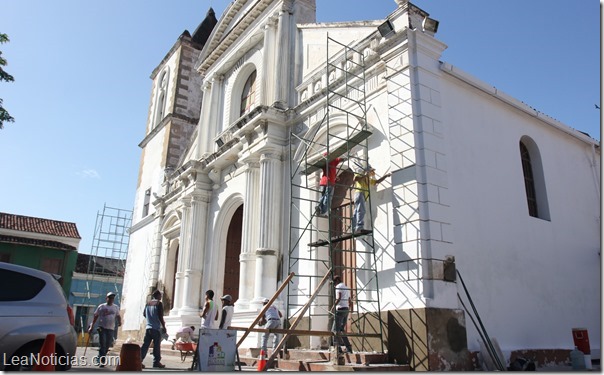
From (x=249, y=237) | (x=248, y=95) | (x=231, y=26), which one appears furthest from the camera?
(x=231, y=26)

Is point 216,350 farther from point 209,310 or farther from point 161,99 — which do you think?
point 161,99

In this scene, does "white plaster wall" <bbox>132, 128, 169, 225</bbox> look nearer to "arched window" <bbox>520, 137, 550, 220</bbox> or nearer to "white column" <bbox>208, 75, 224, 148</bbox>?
"white column" <bbox>208, 75, 224, 148</bbox>

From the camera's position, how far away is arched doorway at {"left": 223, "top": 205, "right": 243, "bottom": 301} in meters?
14.9

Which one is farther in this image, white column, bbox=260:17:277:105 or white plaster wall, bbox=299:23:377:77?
white column, bbox=260:17:277:105

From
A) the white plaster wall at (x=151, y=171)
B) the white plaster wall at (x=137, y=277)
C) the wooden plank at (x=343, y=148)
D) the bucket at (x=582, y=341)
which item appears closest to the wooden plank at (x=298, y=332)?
the wooden plank at (x=343, y=148)

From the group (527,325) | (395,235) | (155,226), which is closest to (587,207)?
(527,325)

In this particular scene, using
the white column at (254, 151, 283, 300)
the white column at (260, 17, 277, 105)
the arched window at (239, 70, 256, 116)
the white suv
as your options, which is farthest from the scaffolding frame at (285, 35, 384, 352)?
the white suv

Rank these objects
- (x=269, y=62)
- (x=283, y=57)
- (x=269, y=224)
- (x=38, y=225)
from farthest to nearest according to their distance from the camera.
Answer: (x=38, y=225) → (x=269, y=62) → (x=283, y=57) → (x=269, y=224)

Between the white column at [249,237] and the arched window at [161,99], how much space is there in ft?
38.7

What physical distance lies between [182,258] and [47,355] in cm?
1040

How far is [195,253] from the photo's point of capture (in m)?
15.3

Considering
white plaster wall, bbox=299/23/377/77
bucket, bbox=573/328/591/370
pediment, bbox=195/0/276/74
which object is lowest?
bucket, bbox=573/328/591/370

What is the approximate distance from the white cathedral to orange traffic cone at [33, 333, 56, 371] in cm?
506

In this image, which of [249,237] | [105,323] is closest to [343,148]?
[249,237]
